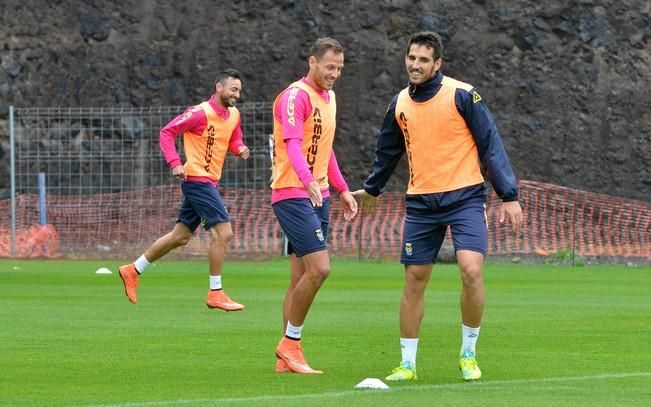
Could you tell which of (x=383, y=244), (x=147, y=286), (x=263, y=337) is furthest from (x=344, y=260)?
(x=263, y=337)

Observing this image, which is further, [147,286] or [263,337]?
[147,286]

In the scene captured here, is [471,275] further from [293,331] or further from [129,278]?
[129,278]

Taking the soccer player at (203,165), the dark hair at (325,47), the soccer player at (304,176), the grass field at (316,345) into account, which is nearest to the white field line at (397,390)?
the grass field at (316,345)

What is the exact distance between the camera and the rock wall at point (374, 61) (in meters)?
37.7

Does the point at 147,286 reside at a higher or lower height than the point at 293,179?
Result: lower

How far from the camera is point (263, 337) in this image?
1270 cm

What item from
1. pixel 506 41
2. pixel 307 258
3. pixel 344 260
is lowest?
pixel 344 260

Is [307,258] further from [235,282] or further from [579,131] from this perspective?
[579,131]

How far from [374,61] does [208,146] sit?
2163 centimetres

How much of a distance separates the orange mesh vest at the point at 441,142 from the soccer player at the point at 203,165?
717cm

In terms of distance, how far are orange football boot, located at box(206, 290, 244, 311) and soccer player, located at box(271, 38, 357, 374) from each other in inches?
200

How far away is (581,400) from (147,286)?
12.7m

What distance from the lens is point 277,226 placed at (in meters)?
32.8

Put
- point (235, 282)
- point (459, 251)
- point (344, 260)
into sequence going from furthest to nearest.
→ point (344, 260)
point (235, 282)
point (459, 251)
